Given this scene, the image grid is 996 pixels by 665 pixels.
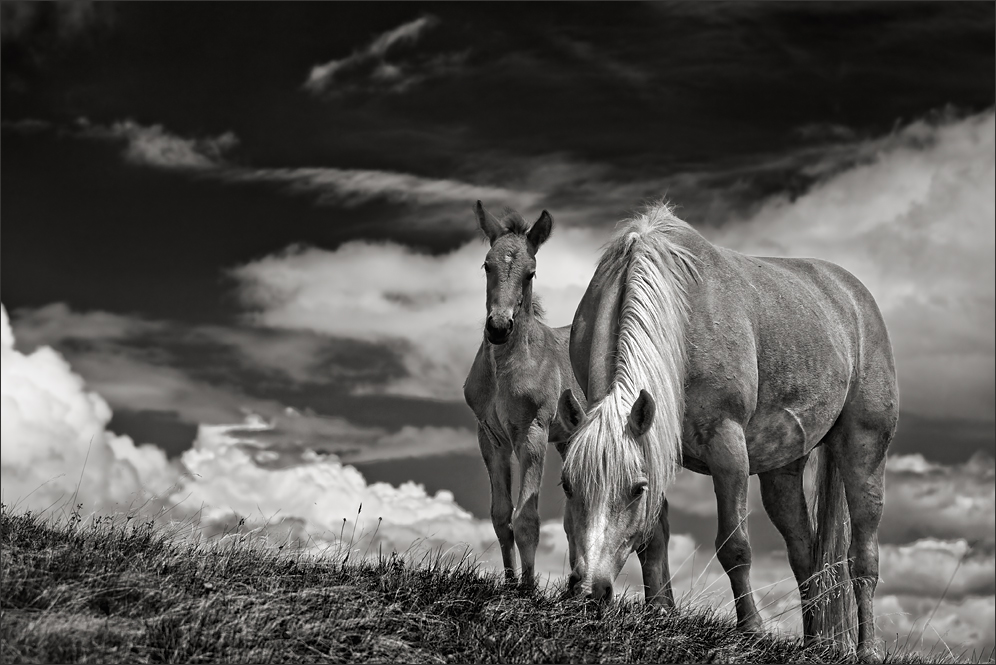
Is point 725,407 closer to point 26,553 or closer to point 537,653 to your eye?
point 537,653

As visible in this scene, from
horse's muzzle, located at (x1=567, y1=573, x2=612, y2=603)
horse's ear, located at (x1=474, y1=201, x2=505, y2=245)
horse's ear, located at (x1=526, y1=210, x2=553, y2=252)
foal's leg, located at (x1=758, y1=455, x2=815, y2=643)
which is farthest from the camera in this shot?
horse's ear, located at (x1=474, y1=201, x2=505, y2=245)

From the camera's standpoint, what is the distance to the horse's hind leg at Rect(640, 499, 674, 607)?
7496mm

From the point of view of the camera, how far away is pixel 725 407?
24.5 feet

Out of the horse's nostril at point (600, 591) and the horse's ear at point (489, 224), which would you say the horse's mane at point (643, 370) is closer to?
the horse's nostril at point (600, 591)

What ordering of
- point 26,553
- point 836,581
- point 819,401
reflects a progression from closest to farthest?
point 26,553, point 819,401, point 836,581

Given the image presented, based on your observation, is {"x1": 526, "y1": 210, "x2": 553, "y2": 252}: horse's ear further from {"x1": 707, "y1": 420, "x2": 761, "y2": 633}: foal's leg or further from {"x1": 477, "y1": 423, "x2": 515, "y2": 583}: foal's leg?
{"x1": 707, "y1": 420, "x2": 761, "y2": 633}: foal's leg

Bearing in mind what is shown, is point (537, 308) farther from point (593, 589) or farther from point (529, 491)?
point (593, 589)

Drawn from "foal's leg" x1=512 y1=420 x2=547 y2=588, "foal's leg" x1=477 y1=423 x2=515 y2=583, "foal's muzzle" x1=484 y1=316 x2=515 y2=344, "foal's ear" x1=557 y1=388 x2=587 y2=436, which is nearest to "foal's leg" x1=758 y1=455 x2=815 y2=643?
"foal's leg" x1=512 y1=420 x2=547 y2=588

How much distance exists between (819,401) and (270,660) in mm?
5563

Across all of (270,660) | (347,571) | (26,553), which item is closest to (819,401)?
(347,571)

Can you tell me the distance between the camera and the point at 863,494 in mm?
9344

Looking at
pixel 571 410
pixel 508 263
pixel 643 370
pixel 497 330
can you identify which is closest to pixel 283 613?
pixel 571 410

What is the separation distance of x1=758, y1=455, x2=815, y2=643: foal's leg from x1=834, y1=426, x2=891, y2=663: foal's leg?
1.44 feet

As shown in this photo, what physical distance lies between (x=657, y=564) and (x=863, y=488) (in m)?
2.99
